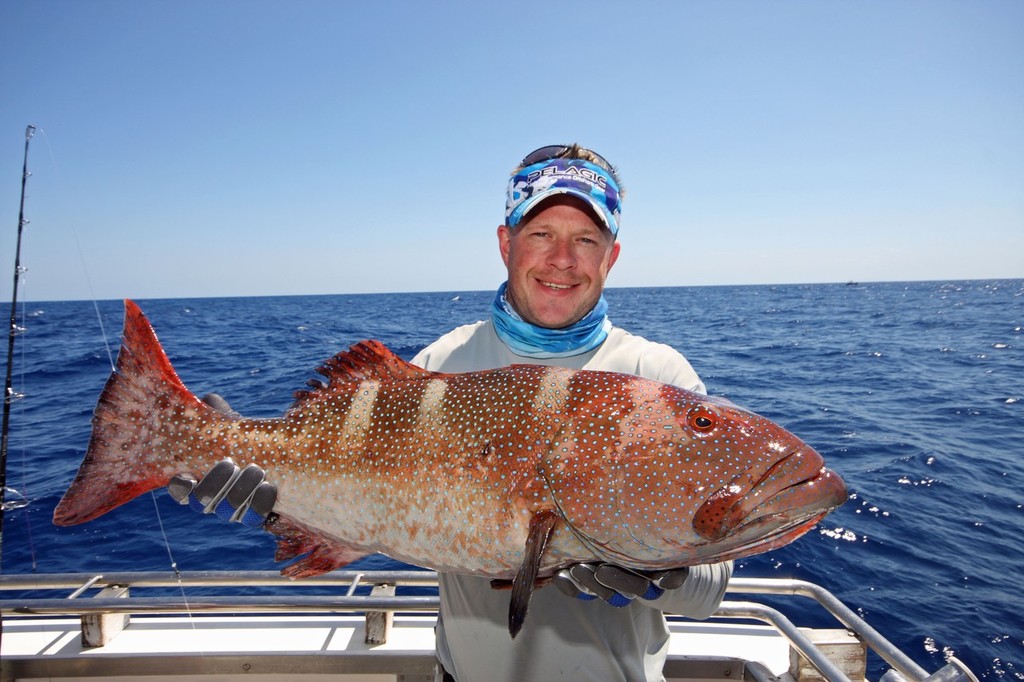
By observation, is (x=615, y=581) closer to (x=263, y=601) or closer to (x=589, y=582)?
(x=589, y=582)

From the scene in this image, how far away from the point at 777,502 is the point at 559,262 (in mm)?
1558

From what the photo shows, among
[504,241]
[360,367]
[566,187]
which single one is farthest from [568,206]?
[360,367]

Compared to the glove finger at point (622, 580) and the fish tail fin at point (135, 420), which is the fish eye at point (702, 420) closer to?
the glove finger at point (622, 580)

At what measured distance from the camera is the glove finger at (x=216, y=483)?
7.93 ft

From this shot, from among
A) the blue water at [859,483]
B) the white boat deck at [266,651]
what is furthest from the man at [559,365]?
the blue water at [859,483]

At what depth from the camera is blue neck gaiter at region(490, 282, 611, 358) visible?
2949 mm

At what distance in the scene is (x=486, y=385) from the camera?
2.39 metres

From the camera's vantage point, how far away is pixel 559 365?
9.87ft

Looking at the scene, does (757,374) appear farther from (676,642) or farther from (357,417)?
(357,417)

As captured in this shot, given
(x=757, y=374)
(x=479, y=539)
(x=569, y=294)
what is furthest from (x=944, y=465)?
(x=479, y=539)

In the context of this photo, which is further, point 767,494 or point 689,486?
point 689,486

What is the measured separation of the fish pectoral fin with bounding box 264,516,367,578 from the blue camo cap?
5.99ft

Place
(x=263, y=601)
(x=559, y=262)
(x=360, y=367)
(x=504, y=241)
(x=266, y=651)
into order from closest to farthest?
(x=360, y=367)
(x=559, y=262)
(x=504, y=241)
(x=263, y=601)
(x=266, y=651)

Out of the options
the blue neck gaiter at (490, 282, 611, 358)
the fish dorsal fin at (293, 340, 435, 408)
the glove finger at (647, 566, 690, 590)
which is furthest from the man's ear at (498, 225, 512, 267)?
the glove finger at (647, 566, 690, 590)
